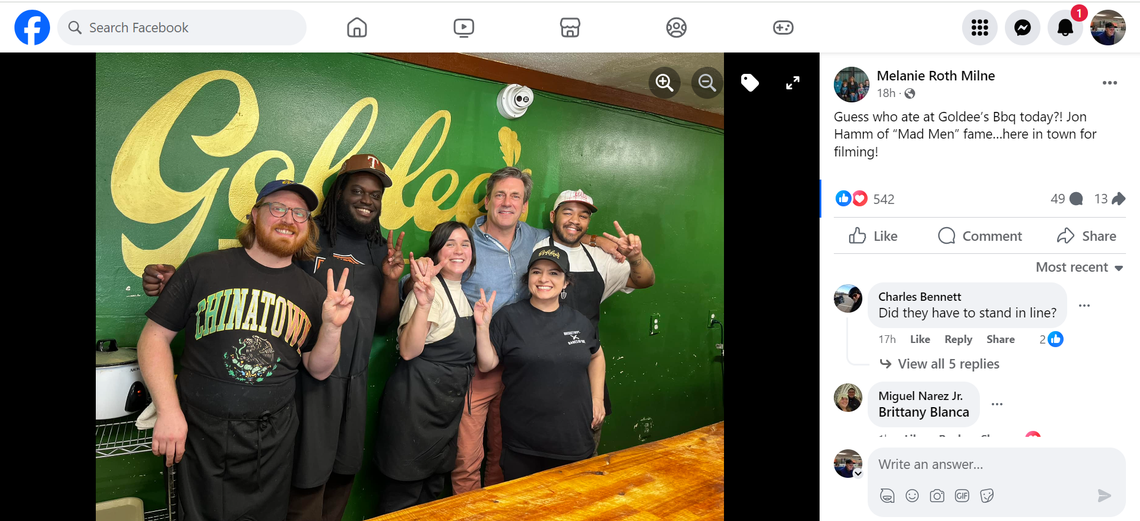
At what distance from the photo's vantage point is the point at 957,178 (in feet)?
2.11

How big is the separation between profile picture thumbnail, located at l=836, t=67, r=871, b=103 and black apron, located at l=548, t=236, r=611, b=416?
104 inches

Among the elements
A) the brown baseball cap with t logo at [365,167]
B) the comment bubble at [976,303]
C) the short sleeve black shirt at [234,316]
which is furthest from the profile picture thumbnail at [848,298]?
the brown baseball cap with t logo at [365,167]

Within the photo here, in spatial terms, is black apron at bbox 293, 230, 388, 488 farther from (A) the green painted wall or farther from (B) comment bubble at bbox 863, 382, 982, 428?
(B) comment bubble at bbox 863, 382, 982, 428

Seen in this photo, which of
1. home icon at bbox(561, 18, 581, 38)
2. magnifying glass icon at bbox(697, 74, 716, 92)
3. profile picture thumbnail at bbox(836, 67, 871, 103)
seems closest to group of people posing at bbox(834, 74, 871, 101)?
profile picture thumbnail at bbox(836, 67, 871, 103)

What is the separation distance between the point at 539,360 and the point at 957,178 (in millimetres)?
2410

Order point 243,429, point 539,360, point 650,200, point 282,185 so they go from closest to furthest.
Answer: point 243,429
point 282,185
point 539,360
point 650,200

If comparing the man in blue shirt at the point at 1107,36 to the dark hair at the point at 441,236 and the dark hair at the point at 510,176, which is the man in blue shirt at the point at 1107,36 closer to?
the dark hair at the point at 441,236

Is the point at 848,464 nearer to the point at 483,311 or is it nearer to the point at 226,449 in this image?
the point at 226,449

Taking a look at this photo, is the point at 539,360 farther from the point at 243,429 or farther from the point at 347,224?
the point at 243,429

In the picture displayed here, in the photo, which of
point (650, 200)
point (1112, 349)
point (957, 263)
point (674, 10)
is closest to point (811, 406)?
point (957, 263)

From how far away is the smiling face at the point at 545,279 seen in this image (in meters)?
2.97

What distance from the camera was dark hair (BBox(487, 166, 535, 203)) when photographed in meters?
3.11

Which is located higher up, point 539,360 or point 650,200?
point 650,200

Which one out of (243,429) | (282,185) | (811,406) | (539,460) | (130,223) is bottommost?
(539,460)
